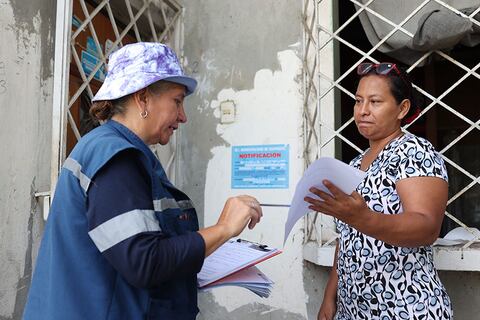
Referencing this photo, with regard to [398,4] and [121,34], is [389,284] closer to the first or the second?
[398,4]

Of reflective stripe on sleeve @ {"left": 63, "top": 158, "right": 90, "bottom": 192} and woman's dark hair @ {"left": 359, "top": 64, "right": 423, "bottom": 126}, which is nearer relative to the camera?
reflective stripe on sleeve @ {"left": 63, "top": 158, "right": 90, "bottom": 192}

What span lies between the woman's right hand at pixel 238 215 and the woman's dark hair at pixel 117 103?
341mm

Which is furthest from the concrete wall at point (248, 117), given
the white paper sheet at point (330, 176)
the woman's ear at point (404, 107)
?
the white paper sheet at point (330, 176)

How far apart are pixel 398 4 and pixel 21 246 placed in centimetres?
216

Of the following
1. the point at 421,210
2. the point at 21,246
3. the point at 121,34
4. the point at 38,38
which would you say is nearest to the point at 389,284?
the point at 421,210

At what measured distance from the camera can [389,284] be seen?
139 cm

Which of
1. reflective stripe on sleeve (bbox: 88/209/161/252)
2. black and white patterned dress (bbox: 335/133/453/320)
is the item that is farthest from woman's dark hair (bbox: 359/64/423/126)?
reflective stripe on sleeve (bbox: 88/209/161/252)

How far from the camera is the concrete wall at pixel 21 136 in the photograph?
5.75 feet

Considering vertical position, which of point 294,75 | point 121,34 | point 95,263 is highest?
point 121,34

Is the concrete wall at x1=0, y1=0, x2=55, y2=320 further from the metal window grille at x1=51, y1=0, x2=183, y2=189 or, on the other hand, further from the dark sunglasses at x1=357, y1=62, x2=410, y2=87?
the dark sunglasses at x1=357, y1=62, x2=410, y2=87

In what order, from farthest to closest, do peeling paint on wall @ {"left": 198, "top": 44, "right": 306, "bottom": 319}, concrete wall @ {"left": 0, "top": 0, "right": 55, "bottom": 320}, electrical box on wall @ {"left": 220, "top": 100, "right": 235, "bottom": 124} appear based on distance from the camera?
electrical box on wall @ {"left": 220, "top": 100, "right": 235, "bottom": 124}, peeling paint on wall @ {"left": 198, "top": 44, "right": 306, "bottom": 319}, concrete wall @ {"left": 0, "top": 0, "right": 55, "bottom": 320}

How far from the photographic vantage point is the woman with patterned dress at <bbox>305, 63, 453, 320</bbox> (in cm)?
122

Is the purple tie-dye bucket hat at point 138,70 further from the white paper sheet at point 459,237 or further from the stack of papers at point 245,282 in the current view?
the white paper sheet at point 459,237

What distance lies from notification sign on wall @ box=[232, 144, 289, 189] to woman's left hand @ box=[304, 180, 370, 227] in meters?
1.44
